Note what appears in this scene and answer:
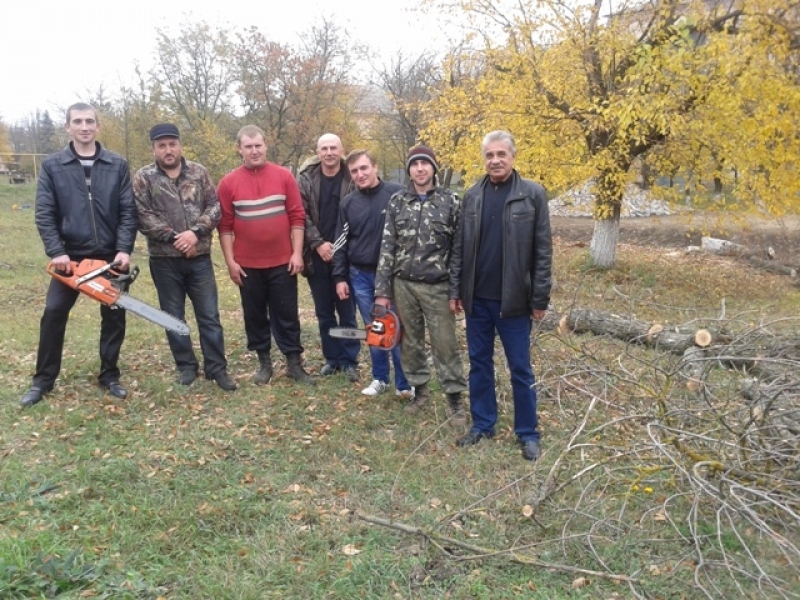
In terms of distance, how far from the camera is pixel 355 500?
3.64m

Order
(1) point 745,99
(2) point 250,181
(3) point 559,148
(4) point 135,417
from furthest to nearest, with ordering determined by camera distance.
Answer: (3) point 559,148 < (1) point 745,99 < (2) point 250,181 < (4) point 135,417

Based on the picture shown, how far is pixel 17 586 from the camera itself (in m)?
2.71

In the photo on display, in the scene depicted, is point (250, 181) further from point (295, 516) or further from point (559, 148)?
point (559, 148)

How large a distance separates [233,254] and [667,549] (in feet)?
12.6

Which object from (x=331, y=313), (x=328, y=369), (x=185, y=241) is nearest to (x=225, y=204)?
(x=185, y=241)

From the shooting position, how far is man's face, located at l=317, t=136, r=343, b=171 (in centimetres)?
521

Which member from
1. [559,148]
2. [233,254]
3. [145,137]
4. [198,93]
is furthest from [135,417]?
[198,93]

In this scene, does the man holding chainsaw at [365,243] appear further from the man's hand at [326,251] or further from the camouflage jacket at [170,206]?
the camouflage jacket at [170,206]

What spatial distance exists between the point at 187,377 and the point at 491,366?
8.94 feet

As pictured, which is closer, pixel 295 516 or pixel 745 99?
pixel 295 516

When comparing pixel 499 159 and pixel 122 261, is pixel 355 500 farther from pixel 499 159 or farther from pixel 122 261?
pixel 122 261

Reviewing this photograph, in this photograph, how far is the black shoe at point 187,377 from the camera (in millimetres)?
5387

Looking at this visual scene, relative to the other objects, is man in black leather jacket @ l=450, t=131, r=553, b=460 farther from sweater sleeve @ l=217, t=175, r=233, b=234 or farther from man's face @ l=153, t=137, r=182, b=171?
man's face @ l=153, t=137, r=182, b=171

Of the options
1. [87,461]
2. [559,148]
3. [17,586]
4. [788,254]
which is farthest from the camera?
[788,254]
